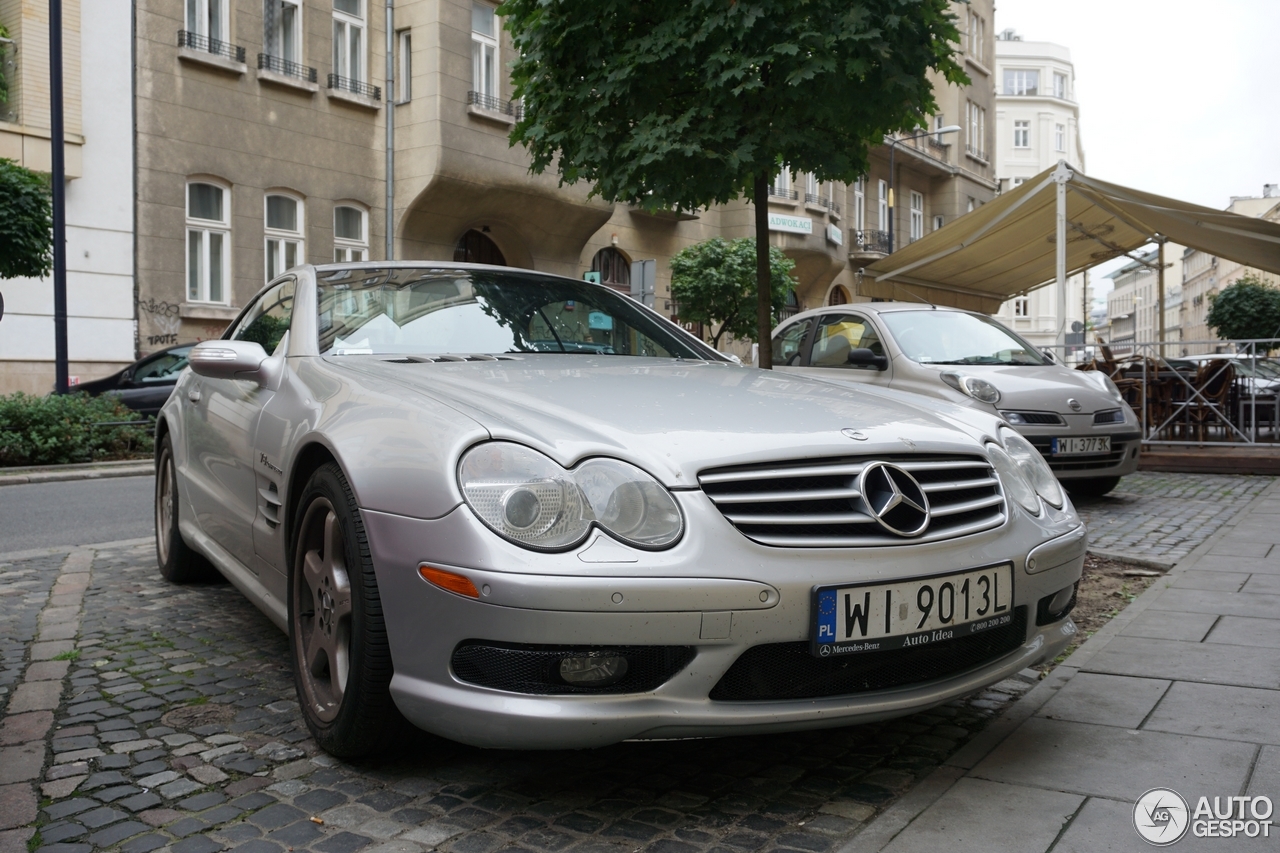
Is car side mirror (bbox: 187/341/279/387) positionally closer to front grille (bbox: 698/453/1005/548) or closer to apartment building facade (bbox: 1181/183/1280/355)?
front grille (bbox: 698/453/1005/548)

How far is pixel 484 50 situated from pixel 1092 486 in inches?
610

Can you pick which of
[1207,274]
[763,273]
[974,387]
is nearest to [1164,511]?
[974,387]

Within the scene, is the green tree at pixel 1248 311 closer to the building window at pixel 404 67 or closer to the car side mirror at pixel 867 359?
the building window at pixel 404 67

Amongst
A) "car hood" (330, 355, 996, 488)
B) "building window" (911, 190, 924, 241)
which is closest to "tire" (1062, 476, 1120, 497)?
"car hood" (330, 355, 996, 488)

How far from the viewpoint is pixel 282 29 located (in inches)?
760

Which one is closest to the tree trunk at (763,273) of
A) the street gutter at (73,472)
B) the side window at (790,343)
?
the side window at (790,343)

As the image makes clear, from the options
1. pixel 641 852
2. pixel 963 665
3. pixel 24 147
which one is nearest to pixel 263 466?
pixel 641 852

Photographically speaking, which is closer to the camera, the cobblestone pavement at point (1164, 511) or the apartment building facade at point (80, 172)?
the cobblestone pavement at point (1164, 511)

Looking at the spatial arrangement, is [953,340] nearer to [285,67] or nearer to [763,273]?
[763,273]

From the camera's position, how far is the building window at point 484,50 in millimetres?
21188

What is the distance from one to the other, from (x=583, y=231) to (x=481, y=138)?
3.62 meters

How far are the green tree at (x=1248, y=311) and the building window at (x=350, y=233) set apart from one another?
38100mm

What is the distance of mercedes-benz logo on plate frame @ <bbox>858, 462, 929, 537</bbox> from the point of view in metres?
2.77

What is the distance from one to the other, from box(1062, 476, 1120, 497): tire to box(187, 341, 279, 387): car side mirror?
7.17m
